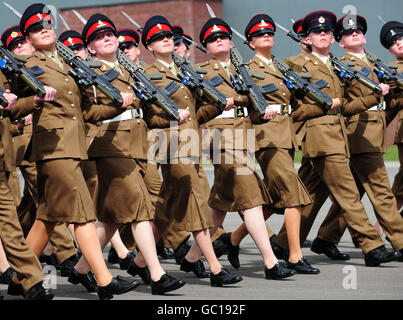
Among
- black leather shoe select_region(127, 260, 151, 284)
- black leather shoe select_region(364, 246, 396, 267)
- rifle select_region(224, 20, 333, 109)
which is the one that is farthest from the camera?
black leather shoe select_region(364, 246, 396, 267)

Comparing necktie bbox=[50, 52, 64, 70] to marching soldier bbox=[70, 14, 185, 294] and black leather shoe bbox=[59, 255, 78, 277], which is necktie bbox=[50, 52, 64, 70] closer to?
marching soldier bbox=[70, 14, 185, 294]

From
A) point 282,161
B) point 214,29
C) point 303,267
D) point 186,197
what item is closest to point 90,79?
point 186,197

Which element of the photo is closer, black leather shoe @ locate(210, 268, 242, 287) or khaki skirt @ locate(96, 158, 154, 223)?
khaki skirt @ locate(96, 158, 154, 223)

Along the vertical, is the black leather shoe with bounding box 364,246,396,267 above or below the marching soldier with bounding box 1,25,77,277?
below

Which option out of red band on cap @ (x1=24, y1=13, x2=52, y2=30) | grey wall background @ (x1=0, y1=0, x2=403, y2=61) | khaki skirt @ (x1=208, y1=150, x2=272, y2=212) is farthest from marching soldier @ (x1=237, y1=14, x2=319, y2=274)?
grey wall background @ (x1=0, y1=0, x2=403, y2=61)

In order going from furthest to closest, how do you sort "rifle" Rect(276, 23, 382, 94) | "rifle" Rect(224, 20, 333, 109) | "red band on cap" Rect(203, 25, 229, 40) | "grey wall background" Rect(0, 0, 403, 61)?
"grey wall background" Rect(0, 0, 403, 61)
"rifle" Rect(276, 23, 382, 94)
"rifle" Rect(224, 20, 333, 109)
"red band on cap" Rect(203, 25, 229, 40)

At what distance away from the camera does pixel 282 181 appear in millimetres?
8453

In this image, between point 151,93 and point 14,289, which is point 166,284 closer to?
point 14,289

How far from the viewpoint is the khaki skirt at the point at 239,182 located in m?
8.13

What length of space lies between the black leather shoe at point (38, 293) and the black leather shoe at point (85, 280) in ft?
2.15

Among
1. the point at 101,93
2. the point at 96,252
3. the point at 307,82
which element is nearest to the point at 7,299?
the point at 96,252

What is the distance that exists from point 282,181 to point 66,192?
2.03 meters

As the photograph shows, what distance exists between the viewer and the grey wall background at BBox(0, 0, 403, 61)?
2664 cm

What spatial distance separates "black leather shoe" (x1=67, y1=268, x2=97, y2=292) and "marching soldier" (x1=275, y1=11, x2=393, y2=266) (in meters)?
1.97
